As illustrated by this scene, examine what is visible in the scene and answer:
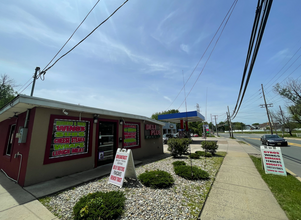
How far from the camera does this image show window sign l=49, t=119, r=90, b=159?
477 centimetres

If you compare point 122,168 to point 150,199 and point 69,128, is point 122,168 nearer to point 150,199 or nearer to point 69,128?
point 150,199

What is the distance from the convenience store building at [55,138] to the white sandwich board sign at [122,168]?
188 cm

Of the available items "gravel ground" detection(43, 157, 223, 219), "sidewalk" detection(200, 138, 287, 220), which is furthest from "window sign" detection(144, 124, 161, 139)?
"sidewalk" detection(200, 138, 287, 220)

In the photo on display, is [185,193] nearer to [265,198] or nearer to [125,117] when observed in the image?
[265,198]

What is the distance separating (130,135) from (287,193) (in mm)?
6613

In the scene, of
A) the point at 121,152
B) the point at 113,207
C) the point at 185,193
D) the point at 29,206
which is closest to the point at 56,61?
the point at 121,152

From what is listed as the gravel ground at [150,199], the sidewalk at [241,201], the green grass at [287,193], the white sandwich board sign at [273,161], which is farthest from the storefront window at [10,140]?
the white sandwich board sign at [273,161]

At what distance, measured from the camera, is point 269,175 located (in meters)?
5.07

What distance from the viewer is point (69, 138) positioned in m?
5.11

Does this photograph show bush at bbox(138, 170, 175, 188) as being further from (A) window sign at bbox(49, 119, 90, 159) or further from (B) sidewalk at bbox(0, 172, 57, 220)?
(A) window sign at bbox(49, 119, 90, 159)

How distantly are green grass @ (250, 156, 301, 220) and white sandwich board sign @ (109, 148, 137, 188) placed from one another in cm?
387

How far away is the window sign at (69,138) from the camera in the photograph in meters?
4.77

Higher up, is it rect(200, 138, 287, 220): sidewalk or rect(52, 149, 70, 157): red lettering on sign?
rect(52, 149, 70, 157): red lettering on sign

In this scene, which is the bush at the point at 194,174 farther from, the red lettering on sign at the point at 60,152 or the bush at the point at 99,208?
the red lettering on sign at the point at 60,152
